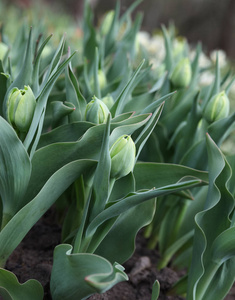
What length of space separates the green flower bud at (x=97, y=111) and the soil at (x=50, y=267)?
0.29 m

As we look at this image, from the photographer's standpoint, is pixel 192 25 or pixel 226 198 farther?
pixel 192 25

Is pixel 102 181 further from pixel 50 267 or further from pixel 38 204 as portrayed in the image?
pixel 50 267

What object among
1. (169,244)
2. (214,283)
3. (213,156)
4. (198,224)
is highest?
(213,156)

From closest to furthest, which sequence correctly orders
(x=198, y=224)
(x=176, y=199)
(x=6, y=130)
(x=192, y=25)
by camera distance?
(x=6, y=130), (x=198, y=224), (x=176, y=199), (x=192, y=25)

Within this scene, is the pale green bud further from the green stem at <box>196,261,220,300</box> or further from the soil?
the green stem at <box>196,261,220,300</box>

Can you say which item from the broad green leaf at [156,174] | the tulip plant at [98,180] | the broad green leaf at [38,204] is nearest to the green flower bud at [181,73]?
the tulip plant at [98,180]

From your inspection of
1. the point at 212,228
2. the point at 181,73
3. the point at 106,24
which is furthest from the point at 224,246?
the point at 106,24

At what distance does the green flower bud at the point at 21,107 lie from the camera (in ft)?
2.25

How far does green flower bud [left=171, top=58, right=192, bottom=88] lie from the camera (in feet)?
3.43

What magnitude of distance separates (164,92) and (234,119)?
10.3 inches

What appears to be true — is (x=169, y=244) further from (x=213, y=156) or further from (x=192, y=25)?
(x=192, y=25)

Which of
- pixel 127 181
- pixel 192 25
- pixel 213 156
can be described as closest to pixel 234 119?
pixel 213 156

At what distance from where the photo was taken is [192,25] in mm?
9766

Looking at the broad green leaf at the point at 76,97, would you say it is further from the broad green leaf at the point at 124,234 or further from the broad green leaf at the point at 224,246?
the broad green leaf at the point at 224,246
